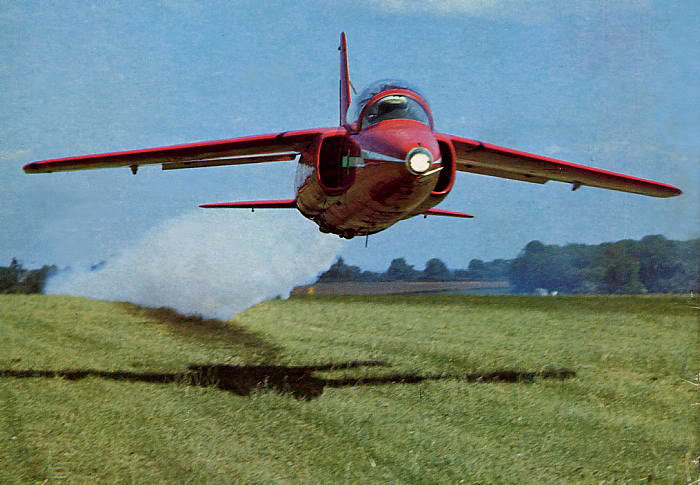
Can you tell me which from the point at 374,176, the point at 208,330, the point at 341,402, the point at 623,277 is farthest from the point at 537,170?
the point at 623,277

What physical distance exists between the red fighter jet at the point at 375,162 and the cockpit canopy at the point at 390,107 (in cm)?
2

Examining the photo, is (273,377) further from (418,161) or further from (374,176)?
(418,161)

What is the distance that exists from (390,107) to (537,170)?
4.87 meters

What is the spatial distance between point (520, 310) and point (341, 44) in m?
15.6

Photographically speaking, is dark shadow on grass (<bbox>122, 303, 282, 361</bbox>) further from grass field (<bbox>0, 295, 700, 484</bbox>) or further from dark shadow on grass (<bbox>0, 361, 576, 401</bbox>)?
dark shadow on grass (<bbox>0, 361, 576, 401</bbox>)

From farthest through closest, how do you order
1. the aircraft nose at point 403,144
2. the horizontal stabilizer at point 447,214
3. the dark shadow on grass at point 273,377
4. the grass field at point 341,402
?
the horizontal stabilizer at point 447,214 → the dark shadow on grass at point 273,377 → the aircraft nose at point 403,144 → the grass field at point 341,402

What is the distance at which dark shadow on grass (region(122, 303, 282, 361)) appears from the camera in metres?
17.5

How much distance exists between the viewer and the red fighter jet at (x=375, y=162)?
932 cm

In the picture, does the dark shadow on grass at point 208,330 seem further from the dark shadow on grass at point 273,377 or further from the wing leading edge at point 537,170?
the wing leading edge at point 537,170

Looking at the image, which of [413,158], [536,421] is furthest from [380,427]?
[413,158]

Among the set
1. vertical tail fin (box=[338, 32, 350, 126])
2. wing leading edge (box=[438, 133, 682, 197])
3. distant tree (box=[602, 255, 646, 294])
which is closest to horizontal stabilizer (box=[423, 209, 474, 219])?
wing leading edge (box=[438, 133, 682, 197])

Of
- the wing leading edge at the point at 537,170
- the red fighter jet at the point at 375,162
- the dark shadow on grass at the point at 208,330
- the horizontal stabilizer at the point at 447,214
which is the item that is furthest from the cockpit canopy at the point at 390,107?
the dark shadow on grass at the point at 208,330

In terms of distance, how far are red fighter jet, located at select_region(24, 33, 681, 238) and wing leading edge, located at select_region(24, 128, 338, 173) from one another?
0.07 ft

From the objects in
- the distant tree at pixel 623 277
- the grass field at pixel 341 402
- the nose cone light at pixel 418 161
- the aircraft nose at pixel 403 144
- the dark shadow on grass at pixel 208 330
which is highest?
the aircraft nose at pixel 403 144
